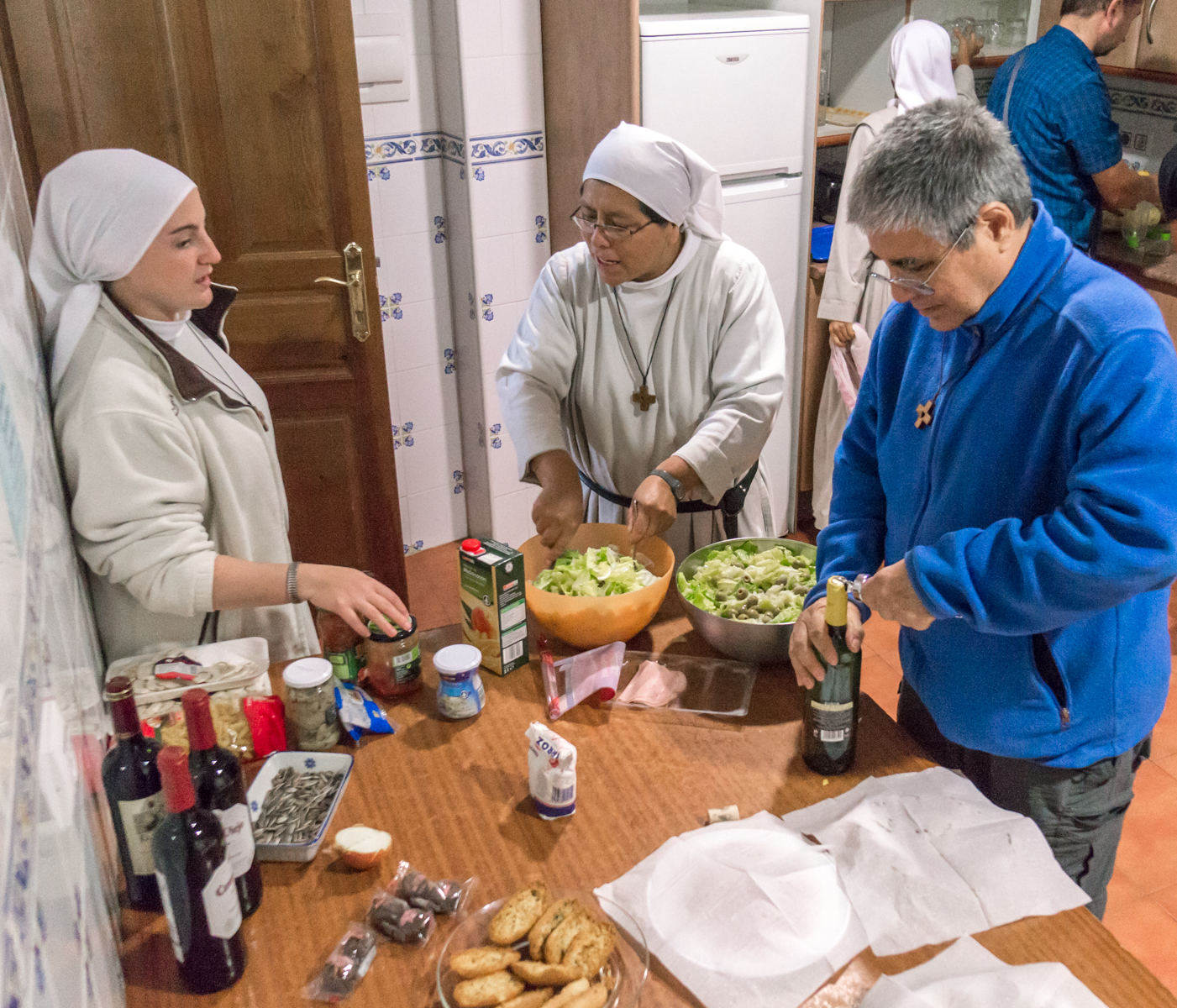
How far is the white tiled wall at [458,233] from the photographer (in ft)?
11.3

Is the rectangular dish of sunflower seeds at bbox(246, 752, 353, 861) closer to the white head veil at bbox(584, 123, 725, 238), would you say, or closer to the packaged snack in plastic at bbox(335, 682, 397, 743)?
the packaged snack in plastic at bbox(335, 682, 397, 743)

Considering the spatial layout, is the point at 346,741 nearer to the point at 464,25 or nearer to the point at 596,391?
the point at 596,391

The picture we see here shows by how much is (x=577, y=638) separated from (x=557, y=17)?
246 cm

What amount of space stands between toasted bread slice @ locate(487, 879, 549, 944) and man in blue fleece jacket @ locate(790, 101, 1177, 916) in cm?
49

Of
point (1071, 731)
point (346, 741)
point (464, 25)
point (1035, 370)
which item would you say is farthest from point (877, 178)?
point (464, 25)

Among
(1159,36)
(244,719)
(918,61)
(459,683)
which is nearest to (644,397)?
(459,683)

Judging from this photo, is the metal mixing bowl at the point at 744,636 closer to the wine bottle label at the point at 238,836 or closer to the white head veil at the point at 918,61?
the wine bottle label at the point at 238,836

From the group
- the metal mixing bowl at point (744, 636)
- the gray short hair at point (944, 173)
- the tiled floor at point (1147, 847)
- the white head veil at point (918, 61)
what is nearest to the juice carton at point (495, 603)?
the metal mixing bowl at point (744, 636)

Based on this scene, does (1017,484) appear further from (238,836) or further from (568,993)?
(238,836)

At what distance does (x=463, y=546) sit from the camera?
5.54 ft

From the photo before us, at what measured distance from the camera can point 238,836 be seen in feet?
3.85

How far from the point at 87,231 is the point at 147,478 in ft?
1.26

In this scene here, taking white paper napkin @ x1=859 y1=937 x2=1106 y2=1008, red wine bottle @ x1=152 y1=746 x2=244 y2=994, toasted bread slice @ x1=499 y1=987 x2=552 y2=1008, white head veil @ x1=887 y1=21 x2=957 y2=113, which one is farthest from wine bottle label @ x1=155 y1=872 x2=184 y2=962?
white head veil @ x1=887 y1=21 x2=957 y2=113

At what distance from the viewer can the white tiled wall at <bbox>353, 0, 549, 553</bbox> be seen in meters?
3.43
